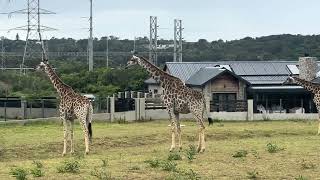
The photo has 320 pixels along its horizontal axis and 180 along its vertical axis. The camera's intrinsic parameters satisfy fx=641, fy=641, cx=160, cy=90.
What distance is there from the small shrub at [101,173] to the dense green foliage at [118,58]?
15.3 meters

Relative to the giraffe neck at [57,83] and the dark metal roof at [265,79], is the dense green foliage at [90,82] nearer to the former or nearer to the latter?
the dark metal roof at [265,79]

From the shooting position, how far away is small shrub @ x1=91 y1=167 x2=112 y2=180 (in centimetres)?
1279

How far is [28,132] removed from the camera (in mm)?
26891

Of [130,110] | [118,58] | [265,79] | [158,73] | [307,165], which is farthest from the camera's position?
[118,58]

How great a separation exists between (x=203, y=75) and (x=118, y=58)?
197ft

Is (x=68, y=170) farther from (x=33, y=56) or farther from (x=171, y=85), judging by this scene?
(x=33, y=56)

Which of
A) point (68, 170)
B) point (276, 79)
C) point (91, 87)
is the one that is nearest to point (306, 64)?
point (276, 79)

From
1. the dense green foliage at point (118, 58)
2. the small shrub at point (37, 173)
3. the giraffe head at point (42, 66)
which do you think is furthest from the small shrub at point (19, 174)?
the dense green foliage at point (118, 58)

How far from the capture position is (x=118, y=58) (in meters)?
108

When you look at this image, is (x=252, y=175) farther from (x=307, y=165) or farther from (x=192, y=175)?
(x=307, y=165)

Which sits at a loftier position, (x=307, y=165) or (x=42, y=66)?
(x=42, y=66)

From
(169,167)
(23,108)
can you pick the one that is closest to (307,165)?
(169,167)

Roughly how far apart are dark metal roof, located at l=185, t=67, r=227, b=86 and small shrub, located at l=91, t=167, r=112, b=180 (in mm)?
32559

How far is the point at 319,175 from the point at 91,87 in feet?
146
